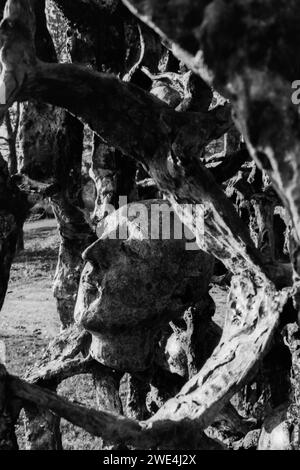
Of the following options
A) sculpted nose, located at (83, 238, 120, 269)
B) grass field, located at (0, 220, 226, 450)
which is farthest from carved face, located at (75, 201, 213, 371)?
grass field, located at (0, 220, 226, 450)

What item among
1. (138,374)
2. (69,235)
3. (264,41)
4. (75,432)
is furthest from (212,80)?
(75,432)

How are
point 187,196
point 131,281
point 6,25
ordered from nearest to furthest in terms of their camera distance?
point 6,25, point 187,196, point 131,281

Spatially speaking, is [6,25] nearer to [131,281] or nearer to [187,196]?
[187,196]

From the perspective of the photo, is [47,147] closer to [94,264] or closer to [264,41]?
[94,264]

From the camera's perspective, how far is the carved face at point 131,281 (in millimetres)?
3908

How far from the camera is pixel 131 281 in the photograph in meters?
3.90

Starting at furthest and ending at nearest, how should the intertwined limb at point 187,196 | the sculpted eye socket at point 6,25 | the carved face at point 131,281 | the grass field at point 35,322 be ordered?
the grass field at point 35,322, the carved face at point 131,281, the intertwined limb at point 187,196, the sculpted eye socket at point 6,25

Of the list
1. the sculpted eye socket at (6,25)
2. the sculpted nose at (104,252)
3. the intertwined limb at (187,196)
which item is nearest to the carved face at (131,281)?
the sculpted nose at (104,252)

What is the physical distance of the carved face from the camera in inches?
154

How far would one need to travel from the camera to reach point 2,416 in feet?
9.66

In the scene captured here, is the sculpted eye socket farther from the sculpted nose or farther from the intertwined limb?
the sculpted nose

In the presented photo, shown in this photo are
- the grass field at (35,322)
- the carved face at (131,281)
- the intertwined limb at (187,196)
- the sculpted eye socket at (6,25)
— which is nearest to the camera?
the sculpted eye socket at (6,25)

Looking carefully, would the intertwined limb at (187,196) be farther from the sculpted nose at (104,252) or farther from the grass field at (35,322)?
the grass field at (35,322)

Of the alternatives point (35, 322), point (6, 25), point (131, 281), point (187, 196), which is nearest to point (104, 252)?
point (131, 281)
